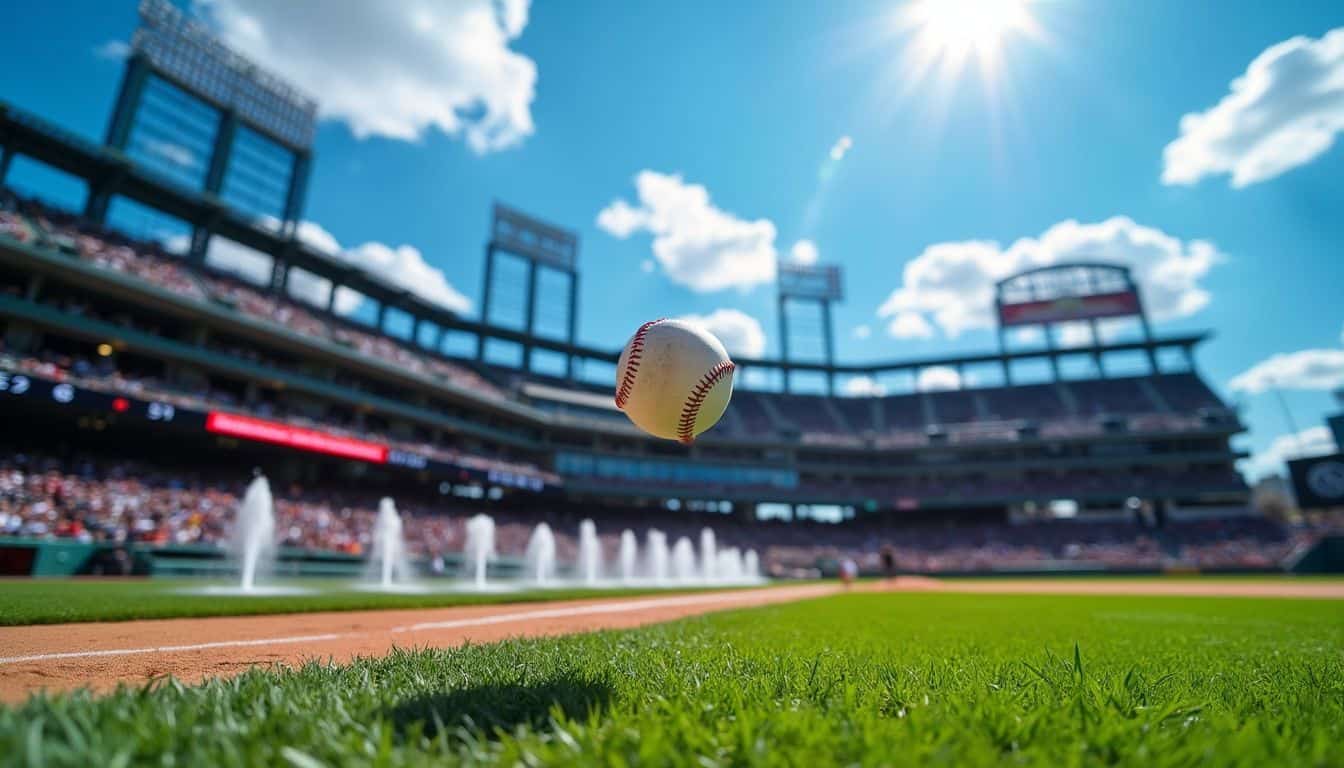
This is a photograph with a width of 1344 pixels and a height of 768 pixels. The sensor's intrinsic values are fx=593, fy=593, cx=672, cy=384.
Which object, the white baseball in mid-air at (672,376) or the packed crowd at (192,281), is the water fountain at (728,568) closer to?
the packed crowd at (192,281)

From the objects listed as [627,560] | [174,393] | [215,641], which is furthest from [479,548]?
[215,641]

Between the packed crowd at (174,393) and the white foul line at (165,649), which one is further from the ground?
the packed crowd at (174,393)

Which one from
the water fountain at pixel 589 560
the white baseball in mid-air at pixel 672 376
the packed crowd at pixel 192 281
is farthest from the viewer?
the water fountain at pixel 589 560

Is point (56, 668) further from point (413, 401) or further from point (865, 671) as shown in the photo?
point (413, 401)

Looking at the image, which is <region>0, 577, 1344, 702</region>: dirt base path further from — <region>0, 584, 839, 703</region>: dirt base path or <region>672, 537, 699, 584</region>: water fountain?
<region>672, 537, 699, 584</region>: water fountain

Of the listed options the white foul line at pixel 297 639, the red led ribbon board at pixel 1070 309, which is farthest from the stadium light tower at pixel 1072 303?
the white foul line at pixel 297 639

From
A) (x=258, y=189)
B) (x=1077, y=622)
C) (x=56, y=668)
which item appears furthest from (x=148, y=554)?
(x=258, y=189)
